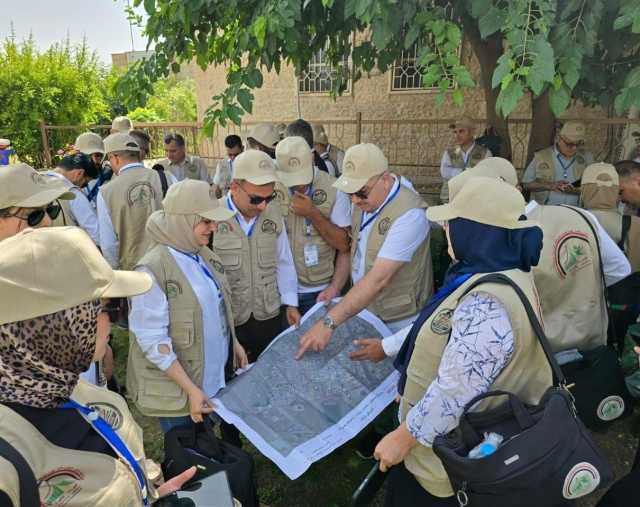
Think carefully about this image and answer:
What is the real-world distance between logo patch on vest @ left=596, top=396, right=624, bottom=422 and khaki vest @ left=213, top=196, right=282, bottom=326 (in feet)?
6.11

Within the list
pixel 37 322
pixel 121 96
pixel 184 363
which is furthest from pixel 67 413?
pixel 121 96

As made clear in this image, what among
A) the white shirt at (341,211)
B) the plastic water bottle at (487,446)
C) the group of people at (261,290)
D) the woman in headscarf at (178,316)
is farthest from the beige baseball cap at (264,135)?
the plastic water bottle at (487,446)

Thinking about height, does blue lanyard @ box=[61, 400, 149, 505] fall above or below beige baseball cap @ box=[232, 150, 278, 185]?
below

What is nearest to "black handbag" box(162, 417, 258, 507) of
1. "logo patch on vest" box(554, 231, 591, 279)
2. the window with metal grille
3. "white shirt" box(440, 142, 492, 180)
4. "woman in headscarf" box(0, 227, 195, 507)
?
"woman in headscarf" box(0, 227, 195, 507)

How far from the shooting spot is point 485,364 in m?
1.39

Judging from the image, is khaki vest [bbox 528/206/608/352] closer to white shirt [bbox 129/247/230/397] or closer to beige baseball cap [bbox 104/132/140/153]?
white shirt [bbox 129/247/230/397]

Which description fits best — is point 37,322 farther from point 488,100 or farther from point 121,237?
Answer: point 488,100

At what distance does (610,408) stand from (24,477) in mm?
2621

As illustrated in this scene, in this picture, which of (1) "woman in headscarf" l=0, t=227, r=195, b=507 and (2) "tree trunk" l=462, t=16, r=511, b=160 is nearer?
(1) "woman in headscarf" l=0, t=227, r=195, b=507

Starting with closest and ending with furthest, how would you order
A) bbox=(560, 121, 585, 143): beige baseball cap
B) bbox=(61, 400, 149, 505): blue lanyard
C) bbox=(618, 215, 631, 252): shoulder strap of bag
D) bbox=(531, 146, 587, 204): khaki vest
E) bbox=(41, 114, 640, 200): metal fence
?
bbox=(61, 400, 149, 505): blue lanyard
bbox=(618, 215, 631, 252): shoulder strap of bag
bbox=(560, 121, 585, 143): beige baseball cap
bbox=(531, 146, 587, 204): khaki vest
bbox=(41, 114, 640, 200): metal fence

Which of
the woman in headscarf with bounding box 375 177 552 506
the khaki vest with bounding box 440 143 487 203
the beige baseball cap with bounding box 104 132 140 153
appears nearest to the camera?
the woman in headscarf with bounding box 375 177 552 506

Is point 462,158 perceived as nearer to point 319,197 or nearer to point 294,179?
point 319,197

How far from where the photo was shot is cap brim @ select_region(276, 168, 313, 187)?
285 cm

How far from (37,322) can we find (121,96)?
10.0 feet
